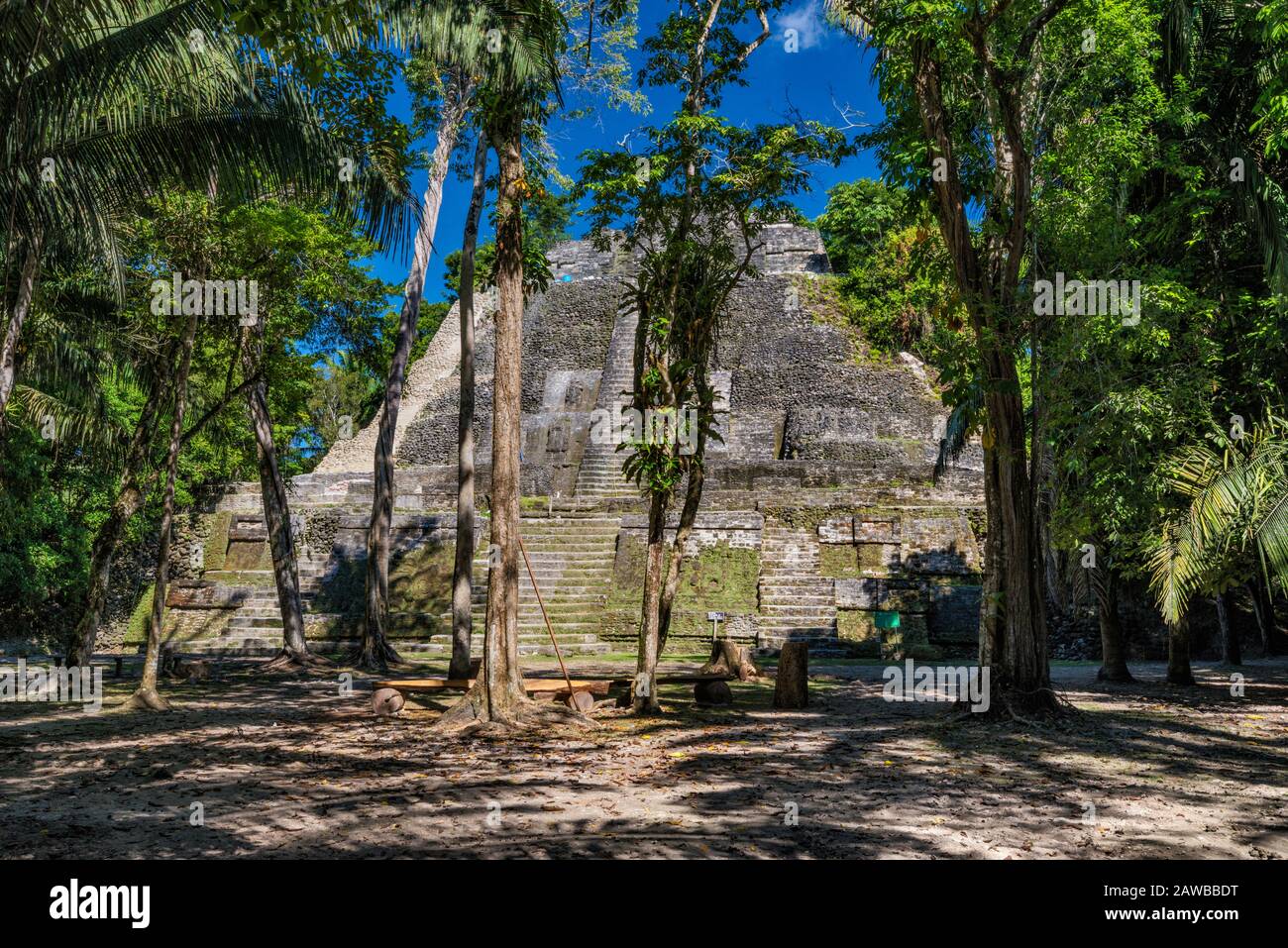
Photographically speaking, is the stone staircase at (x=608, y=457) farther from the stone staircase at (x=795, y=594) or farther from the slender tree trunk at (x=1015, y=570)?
the slender tree trunk at (x=1015, y=570)

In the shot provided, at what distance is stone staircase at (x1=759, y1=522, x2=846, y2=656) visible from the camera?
1511 centimetres

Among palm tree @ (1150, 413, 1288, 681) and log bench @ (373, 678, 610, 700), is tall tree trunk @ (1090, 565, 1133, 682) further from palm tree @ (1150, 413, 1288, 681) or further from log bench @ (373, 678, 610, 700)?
log bench @ (373, 678, 610, 700)

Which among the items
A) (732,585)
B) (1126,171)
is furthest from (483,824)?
(732,585)

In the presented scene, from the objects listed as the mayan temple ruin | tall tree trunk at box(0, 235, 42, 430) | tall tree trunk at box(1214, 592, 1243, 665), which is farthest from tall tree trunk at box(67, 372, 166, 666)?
tall tree trunk at box(1214, 592, 1243, 665)

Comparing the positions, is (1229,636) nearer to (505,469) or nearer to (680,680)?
(680,680)

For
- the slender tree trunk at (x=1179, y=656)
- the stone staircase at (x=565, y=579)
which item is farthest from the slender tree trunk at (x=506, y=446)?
the stone staircase at (x=565, y=579)

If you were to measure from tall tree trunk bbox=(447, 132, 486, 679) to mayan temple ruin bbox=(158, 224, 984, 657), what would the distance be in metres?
2.91

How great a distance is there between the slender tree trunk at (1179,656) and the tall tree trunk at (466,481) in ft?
23.2

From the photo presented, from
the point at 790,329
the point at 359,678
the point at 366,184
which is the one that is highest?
the point at 790,329

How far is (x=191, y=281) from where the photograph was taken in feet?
30.7

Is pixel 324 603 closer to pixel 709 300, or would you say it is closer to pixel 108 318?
pixel 108 318

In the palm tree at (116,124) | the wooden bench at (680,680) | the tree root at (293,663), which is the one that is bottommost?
the tree root at (293,663)

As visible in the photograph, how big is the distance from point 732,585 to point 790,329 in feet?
47.2

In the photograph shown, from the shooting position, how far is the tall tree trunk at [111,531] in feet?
33.1
